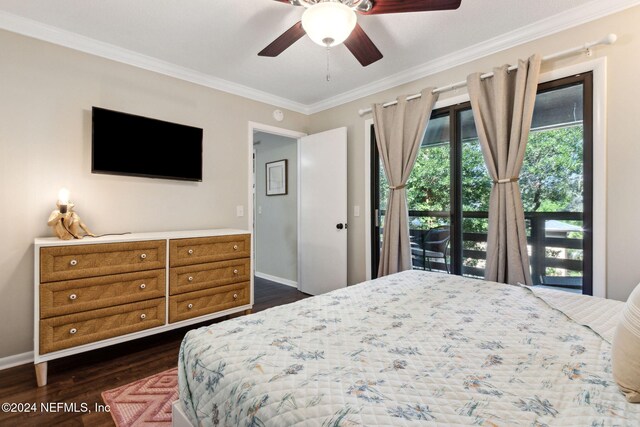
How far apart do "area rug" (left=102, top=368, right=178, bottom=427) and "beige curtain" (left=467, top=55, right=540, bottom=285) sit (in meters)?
2.40

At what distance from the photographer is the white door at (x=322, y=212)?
3.65 meters

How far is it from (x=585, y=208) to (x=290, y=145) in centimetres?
336

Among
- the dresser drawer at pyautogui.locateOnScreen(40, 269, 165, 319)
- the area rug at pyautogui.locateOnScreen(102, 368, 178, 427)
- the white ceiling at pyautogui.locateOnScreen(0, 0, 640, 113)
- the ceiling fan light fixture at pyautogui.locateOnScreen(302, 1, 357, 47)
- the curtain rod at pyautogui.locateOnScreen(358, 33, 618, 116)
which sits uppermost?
the white ceiling at pyautogui.locateOnScreen(0, 0, 640, 113)

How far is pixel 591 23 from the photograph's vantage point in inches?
85.0

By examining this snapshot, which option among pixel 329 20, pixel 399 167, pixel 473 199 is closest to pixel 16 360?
pixel 329 20

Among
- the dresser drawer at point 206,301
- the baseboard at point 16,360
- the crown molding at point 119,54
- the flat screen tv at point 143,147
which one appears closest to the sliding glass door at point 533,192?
the dresser drawer at point 206,301

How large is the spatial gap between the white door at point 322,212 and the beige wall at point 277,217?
0.99 ft

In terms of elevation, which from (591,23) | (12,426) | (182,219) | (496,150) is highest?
(591,23)

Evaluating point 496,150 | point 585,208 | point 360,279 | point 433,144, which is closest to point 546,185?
point 585,208

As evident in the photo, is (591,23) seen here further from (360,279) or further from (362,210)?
(360,279)

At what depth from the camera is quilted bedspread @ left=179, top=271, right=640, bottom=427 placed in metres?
0.77

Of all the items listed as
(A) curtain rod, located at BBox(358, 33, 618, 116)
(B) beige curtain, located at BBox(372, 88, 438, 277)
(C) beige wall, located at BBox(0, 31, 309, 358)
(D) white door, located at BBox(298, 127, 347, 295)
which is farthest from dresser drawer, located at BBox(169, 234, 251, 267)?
(A) curtain rod, located at BBox(358, 33, 618, 116)

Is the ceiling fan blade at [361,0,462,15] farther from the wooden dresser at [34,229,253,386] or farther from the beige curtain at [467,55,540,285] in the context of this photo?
the wooden dresser at [34,229,253,386]

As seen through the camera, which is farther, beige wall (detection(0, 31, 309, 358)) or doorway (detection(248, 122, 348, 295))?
doorway (detection(248, 122, 348, 295))
